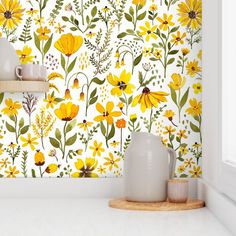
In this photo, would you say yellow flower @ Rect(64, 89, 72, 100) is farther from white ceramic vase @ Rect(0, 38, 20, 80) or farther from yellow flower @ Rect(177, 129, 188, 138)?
yellow flower @ Rect(177, 129, 188, 138)

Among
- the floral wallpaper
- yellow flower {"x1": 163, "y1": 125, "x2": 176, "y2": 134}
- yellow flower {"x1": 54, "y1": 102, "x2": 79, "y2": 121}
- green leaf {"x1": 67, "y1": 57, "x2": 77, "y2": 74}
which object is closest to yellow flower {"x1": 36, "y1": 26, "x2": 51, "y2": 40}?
the floral wallpaper

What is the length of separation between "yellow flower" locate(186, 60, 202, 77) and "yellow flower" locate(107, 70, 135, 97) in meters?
0.24

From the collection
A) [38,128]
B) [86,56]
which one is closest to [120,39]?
[86,56]

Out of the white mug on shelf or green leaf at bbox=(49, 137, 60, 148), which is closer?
the white mug on shelf

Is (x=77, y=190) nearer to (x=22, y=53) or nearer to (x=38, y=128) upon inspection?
(x=38, y=128)

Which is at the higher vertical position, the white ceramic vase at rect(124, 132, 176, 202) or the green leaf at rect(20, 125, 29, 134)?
the green leaf at rect(20, 125, 29, 134)

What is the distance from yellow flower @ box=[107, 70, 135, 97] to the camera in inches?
85.7

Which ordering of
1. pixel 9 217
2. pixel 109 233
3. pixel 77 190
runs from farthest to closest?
pixel 77 190 → pixel 9 217 → pixel 109 233

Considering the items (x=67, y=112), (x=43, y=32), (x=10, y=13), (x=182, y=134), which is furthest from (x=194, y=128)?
(x=10, y=13)

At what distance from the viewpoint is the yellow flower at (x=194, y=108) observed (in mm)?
2178

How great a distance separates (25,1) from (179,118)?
0.79 meters

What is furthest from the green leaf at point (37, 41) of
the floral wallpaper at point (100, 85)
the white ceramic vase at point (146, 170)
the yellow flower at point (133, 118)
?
the white ceramic vase at point (146, 170)

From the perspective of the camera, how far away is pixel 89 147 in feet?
7.13

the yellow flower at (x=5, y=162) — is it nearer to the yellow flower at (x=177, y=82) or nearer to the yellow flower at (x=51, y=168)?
the yellow flower at (x=51, y=168)
